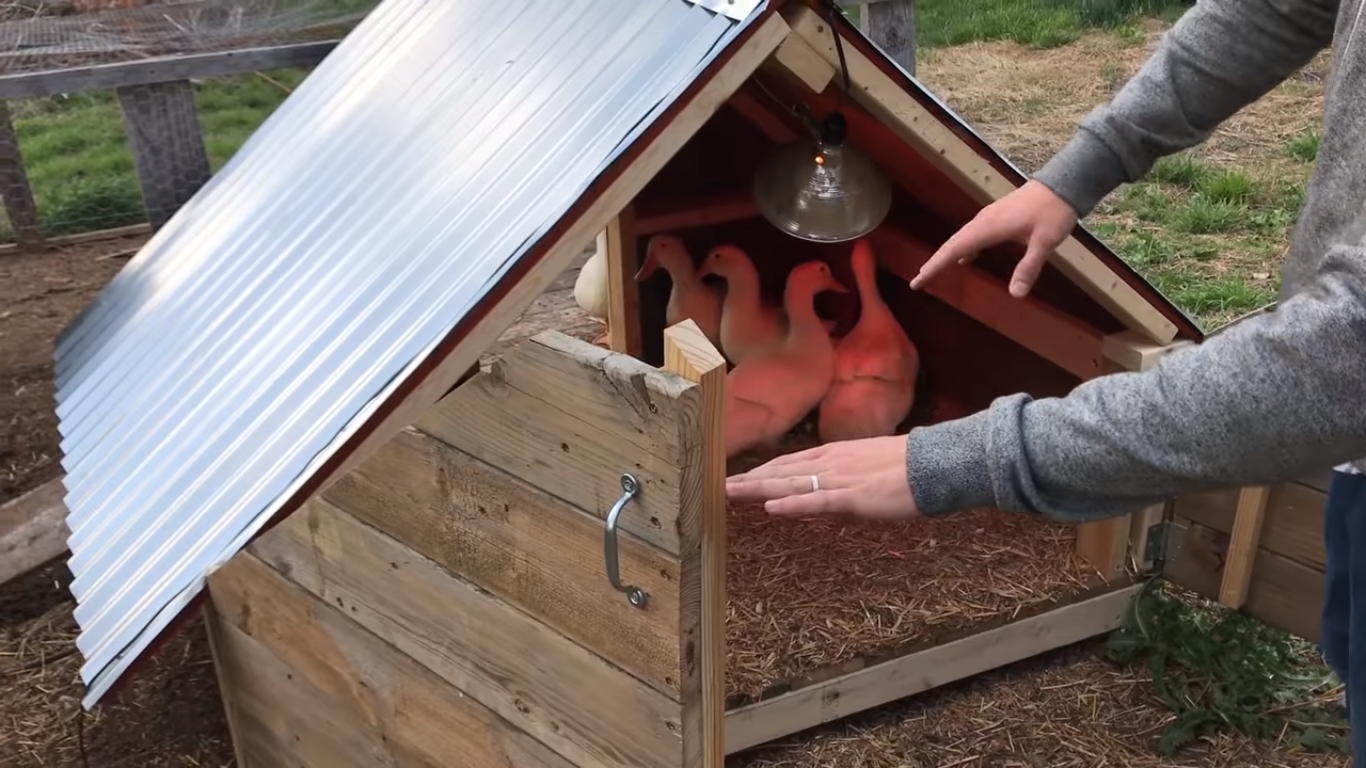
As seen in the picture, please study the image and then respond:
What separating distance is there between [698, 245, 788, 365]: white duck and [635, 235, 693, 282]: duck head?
0.07 m

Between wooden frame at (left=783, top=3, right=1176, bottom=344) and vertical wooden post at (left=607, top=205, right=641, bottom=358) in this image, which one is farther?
vertical wooden post at (left=607, top=205, right=641, bottom=358)

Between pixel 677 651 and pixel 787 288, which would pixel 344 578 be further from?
pixel 787 288

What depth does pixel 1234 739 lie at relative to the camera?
2.28 m

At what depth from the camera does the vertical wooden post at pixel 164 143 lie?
3324mm

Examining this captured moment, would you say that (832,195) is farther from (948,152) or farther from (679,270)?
(679,270)

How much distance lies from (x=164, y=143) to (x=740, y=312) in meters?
1.82

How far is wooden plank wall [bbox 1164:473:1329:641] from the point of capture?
84.1 inches

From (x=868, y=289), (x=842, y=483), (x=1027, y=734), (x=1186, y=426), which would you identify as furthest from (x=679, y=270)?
(x=1186, y=426)

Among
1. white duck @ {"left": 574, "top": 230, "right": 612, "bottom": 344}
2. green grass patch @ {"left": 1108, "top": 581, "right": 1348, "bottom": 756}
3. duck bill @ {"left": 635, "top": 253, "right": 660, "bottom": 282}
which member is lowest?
green grass patch @ {"left": 1108, "top": 581, "right": 1348, "bottom": 756}

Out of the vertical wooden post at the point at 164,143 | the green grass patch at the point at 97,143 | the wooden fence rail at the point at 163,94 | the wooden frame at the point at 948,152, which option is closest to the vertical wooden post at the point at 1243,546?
the wooden frame at the point at 948,152

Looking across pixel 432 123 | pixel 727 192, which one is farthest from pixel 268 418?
pixel 727 192

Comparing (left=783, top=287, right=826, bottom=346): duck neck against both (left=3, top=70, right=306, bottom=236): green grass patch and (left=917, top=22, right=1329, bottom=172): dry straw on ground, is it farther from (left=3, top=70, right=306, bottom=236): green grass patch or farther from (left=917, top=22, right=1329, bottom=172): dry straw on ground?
(left=917, top=22, right=1329, bottom=172): dry straw on ground

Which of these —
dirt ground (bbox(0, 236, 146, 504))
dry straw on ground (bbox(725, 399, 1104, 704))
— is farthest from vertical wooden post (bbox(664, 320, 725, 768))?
dirt ground (bbox(0, 236, 146, 504))

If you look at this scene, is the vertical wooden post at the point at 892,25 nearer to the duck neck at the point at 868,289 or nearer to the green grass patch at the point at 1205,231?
the green grass patch at the point at 1205,231
